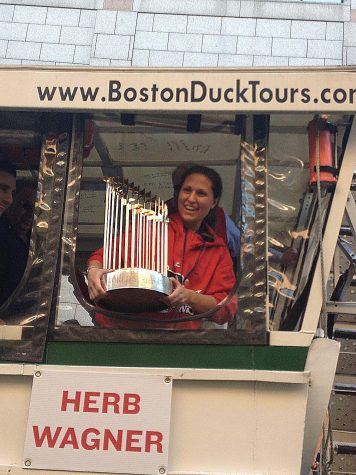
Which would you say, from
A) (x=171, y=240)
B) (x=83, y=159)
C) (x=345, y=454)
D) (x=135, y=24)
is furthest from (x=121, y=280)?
(x=135, y=24)

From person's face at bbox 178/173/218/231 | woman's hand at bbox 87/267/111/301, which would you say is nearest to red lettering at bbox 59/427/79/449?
woman's hand at bbox 87/267/111/301

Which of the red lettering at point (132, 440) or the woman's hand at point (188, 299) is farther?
the woman's hand at point (188, 299)

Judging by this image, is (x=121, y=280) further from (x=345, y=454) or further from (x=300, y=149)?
(x=345, y=454)

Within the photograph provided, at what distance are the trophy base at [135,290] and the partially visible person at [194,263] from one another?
0.04 m

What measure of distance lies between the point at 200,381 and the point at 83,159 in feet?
3.88

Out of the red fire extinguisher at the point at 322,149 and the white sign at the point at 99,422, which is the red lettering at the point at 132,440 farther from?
the red fire extinguisher at the point at 322,149

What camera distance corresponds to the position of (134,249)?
3283mm

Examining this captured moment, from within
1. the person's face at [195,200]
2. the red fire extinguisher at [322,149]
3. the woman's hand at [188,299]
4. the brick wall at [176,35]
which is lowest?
the woman's hand at [188,299]

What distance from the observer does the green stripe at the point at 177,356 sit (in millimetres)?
3121

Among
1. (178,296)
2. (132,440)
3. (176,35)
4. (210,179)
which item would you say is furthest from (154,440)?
(176,35)

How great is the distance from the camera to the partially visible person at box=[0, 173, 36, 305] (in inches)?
140

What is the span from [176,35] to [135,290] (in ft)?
25.5

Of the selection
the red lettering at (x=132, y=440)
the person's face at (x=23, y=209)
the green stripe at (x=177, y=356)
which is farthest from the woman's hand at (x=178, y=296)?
the person's face at (x=23, y=209)

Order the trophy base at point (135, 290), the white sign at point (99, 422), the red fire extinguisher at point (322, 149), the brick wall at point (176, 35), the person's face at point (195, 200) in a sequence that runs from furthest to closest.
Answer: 1. the brick wall at point (176, 35)
2. the person's face at point (195, 200)
3. the red fire extinguisher at point (322, 149)
4. the trophy base at point (135, 290)
5. the white sign at point (99, 422)
